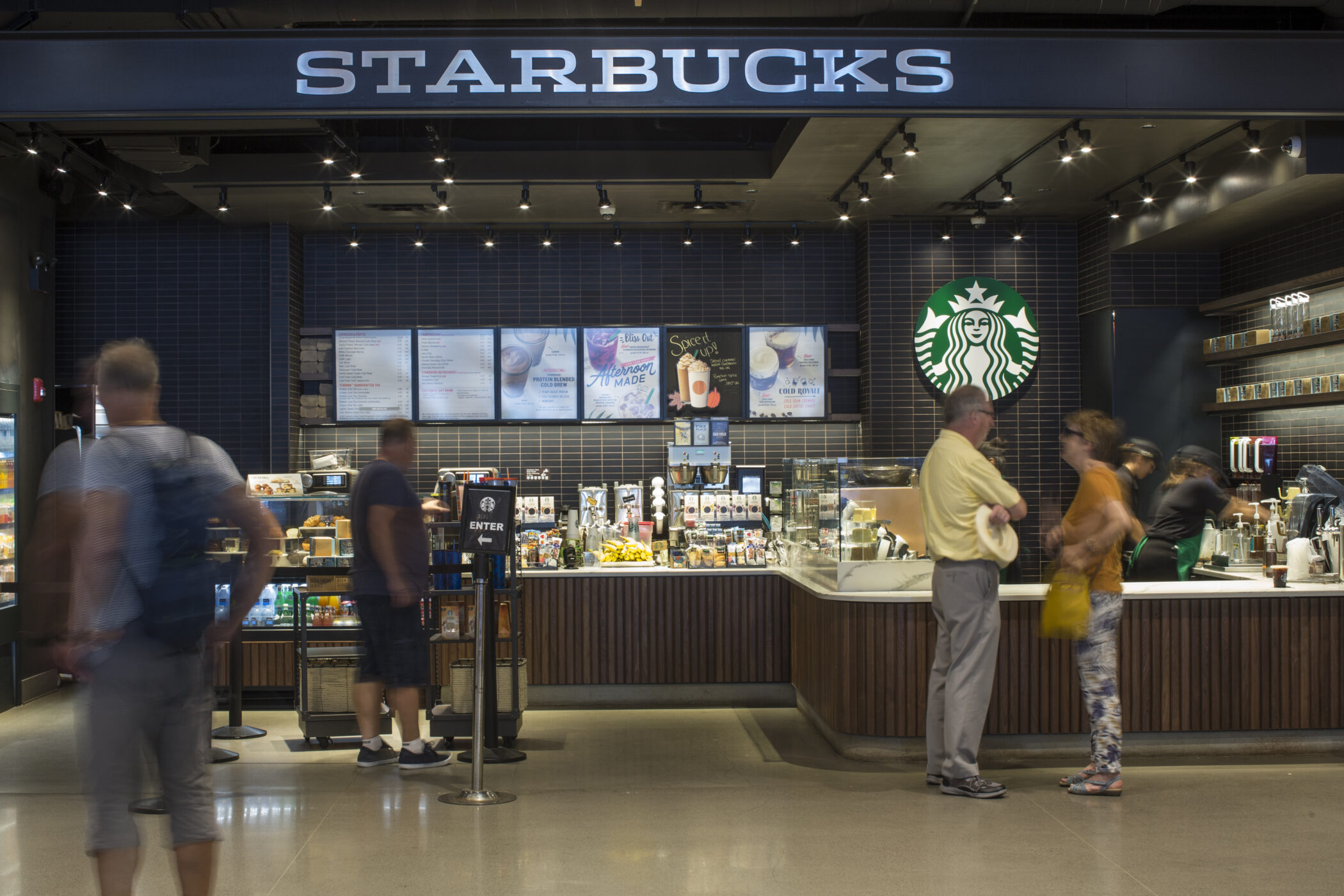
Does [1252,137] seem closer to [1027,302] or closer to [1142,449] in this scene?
[1142,449]

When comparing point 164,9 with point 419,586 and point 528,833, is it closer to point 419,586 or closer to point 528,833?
point 419,586

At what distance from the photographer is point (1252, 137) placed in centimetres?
609

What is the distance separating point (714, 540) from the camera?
23.3ft

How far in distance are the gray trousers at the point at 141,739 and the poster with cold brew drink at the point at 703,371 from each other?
20.3ft

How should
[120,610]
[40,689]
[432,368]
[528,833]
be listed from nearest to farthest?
1. [120,610]
2. [528,833]
3. [40,689]
4. [432,368]

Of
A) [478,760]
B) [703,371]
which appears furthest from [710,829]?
[703,371]

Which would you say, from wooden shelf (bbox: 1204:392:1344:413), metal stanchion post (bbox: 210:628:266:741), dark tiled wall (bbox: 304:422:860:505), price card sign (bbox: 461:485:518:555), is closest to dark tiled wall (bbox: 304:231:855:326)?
dark tiled wall (bbox: 304:422:860:505)

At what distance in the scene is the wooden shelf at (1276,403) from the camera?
6.45 meters

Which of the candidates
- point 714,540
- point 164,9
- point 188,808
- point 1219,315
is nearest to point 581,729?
point 714,540

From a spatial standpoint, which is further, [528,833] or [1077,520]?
[1077,520]

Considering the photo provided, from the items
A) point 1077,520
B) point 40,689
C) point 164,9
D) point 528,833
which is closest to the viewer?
point 528,833

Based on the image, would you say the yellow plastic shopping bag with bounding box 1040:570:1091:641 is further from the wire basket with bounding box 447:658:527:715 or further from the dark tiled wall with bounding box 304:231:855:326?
the dark tiled wall with bounding box 304:231:855:326

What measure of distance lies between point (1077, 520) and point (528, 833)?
268cm

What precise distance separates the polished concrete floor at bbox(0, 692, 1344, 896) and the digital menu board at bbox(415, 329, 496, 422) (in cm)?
357
